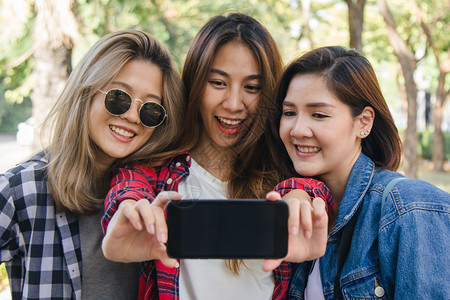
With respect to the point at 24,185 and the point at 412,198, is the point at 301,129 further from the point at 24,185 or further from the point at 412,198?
the point at 24,185

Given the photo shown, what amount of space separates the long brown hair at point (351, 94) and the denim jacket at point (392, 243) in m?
0.22

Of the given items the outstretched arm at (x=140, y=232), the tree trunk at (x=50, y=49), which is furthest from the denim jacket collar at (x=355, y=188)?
the tree trunk at (x=50, y=49)

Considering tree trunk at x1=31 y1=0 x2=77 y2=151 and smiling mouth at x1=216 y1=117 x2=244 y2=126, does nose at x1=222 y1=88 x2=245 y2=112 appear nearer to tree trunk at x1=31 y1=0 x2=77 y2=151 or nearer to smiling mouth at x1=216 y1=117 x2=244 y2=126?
smiling mouth at x1=216 y1=117 x2=244 y2=126

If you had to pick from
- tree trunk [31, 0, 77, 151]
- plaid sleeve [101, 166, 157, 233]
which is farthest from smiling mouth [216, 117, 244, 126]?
tree trunk [31, 0, 77, 151]

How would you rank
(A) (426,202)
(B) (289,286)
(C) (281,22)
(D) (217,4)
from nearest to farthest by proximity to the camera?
(A) (426,202) → (B) (289,286) → (D) (217,4) → (C) (281,22)

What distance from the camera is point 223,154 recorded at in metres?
2.38

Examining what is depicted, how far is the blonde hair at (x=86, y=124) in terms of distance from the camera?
196cm

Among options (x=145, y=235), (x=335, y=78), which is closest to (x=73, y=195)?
(x=145, y=235)

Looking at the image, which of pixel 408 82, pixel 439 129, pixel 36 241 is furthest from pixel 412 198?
pixel 439 129

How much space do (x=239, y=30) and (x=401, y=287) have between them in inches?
59.8

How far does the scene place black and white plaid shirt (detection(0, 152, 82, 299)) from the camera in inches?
73.7

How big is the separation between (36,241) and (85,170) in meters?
0.41

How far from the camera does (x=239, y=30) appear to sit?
2240mm

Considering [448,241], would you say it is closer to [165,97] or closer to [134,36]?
[165,97]
